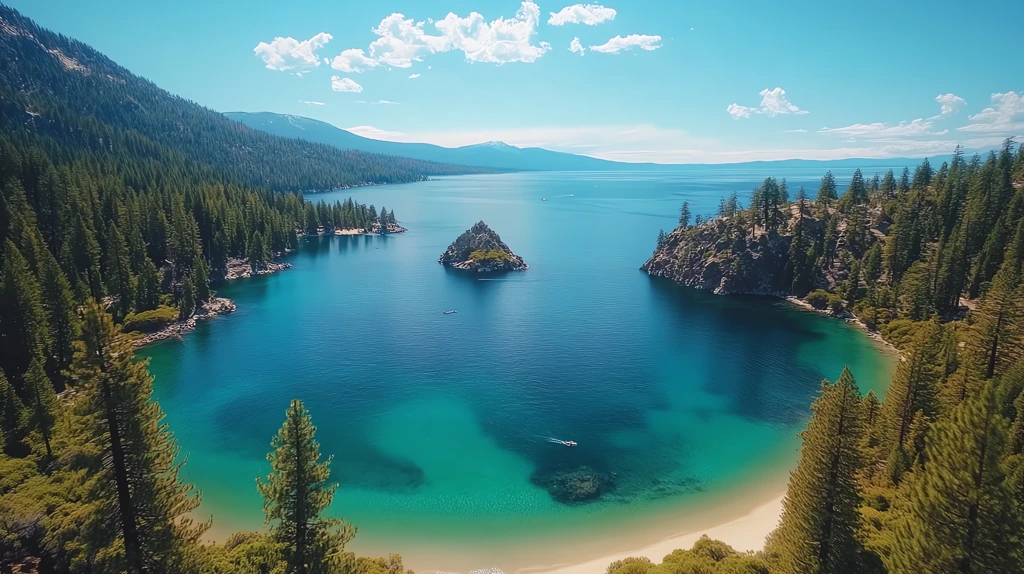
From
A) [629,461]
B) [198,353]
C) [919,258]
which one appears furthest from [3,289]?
[919,258]

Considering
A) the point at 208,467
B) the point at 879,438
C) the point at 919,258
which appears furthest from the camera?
the point at 919,258

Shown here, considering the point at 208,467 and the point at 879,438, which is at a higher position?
the point at 879,438

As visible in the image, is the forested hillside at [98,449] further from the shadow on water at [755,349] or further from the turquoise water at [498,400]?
the shadow on water at [755,349]

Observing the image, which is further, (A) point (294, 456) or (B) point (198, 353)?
(B) point (198, 353)

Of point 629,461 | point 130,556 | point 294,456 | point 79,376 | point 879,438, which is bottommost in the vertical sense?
point 629,461

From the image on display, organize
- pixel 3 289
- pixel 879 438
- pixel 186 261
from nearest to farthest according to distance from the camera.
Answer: pixel 879 438 < pixel 3 289 < pixel 186 261

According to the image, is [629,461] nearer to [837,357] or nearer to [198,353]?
[837,357]

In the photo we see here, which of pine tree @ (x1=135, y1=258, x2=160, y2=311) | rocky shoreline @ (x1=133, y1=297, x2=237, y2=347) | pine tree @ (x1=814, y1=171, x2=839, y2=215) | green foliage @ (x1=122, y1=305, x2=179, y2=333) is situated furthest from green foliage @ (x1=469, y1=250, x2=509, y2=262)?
pine tree @ (x1=814, y1=171, x2=839, y2=215)

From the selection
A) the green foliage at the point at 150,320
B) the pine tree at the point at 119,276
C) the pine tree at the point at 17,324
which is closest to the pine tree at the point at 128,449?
the pine tree at the point at 17,324
